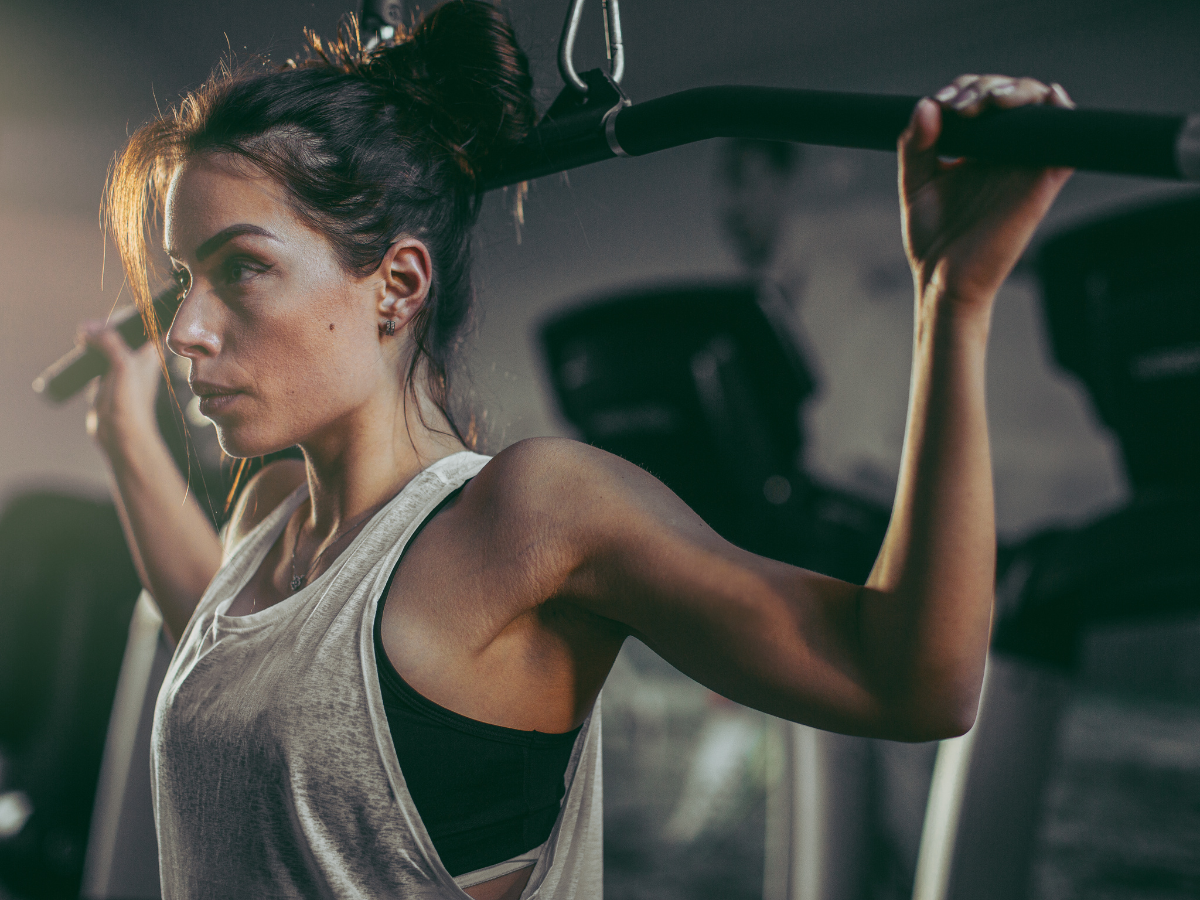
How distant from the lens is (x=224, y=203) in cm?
65

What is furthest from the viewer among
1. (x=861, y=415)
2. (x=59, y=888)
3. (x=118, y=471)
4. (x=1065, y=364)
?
(x=861, y=415)

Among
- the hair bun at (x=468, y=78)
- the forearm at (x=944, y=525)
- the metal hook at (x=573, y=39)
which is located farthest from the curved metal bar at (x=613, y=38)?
the forearm at (x=944, y=525)

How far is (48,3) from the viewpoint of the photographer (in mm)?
1421

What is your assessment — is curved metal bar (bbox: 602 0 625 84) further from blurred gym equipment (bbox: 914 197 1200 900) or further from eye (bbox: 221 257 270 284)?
blurred gym equipment (bbox: 914 197 1200 900)

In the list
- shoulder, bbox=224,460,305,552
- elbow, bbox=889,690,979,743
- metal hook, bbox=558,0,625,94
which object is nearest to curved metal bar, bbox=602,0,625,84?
metal hook, bbox=558,0,625,94

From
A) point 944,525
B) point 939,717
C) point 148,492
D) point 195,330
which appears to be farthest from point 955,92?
point 148,492

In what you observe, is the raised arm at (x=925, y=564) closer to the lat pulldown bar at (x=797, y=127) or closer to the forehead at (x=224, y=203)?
the lat pulldown bar at (x=797, y=127)

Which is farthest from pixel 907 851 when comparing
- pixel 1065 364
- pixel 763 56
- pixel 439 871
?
pixel 763 56

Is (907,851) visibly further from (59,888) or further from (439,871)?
(59,888)

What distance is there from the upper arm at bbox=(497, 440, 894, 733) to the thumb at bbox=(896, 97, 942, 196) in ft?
0.73

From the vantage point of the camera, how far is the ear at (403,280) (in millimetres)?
696

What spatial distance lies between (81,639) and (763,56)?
116 inches

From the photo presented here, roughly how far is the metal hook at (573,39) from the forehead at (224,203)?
0.24 metres

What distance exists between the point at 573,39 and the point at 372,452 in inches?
15.0
